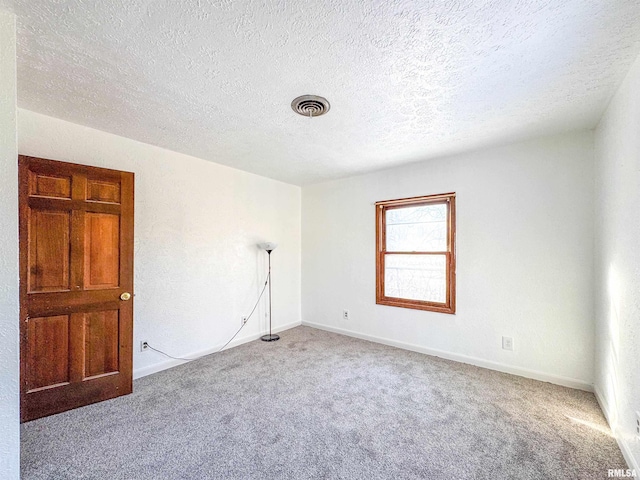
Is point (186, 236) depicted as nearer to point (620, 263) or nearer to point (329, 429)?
point (329, 429)

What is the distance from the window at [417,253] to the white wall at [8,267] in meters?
3.60

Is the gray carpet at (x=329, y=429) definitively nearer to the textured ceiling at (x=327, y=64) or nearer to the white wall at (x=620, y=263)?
the white wall at (x=620, y=263)

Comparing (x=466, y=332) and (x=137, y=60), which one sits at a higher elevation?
(x=137, y=60)

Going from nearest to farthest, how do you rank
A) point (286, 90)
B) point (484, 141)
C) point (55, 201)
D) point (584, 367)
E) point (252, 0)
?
point (252, 0)
point (286, 90)
point (55, 201)
point (584, 367)
point (484, 141)

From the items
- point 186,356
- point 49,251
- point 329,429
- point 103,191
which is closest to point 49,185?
point 103,191

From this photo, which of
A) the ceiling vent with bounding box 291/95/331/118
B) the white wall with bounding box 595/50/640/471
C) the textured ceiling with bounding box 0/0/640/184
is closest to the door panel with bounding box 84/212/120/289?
the textured ceiling with bounding box 0/0/640/184

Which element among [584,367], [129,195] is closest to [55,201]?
[129,195]

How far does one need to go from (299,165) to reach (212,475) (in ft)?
10.7

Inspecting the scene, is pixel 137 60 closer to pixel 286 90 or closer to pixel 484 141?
pixel 286 90

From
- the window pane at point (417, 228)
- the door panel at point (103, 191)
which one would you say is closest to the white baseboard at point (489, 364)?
the window pane at point (417, 228)

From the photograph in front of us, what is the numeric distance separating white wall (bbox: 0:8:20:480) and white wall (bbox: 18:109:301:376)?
124 centimetres

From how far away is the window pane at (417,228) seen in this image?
357 cm

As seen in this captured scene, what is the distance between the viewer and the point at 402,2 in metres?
1.28

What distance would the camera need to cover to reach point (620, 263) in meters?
1.94
